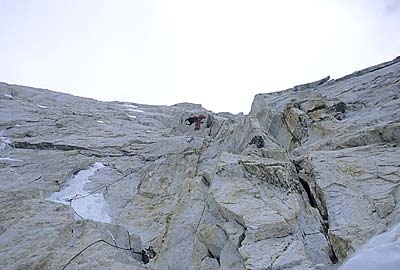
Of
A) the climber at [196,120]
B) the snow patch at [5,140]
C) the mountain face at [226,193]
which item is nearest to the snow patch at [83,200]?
the mountain face at [226,193]

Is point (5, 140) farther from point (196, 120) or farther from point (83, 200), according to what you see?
point (196, 120)

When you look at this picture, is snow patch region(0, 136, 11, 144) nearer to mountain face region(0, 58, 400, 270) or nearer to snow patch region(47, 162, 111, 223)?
mountain face region(0, 58, 400, 270)

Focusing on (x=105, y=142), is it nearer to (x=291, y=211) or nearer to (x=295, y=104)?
(x=295, y=104)

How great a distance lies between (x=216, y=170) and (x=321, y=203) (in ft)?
10.7

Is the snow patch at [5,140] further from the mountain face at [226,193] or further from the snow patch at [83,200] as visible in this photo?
the snow patch at [83,200]

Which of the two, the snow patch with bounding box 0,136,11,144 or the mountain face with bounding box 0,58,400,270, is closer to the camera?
the mountain face with bounding box 0,58,400,270

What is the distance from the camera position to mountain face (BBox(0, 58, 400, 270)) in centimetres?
902

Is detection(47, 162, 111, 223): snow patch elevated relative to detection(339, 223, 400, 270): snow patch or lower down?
lower down

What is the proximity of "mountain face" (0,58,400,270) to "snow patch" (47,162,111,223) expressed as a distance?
0.23 feet

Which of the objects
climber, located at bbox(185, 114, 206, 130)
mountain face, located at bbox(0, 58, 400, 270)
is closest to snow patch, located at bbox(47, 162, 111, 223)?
mountain face, located at bbox(0, 58, 400, 270)

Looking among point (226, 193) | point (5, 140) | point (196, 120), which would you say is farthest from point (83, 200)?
point (196, 120)

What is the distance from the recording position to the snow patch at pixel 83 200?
48.6ft

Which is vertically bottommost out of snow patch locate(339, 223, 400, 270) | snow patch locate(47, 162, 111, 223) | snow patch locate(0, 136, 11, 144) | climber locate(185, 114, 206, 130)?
snow patch locate(47, 162, 111, 223)

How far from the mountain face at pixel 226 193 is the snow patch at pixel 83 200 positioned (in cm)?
7
